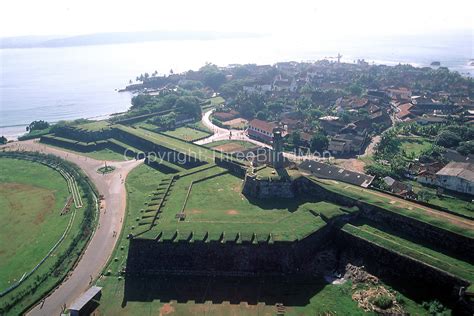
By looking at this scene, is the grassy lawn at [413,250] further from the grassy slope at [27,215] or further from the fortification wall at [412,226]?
the grassy slope at [27,215]

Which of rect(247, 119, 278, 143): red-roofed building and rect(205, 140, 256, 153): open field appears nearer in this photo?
rect(205, 140, 256, 153): open field

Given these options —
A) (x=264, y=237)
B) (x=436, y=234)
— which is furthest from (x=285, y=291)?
(x=436, y=234)

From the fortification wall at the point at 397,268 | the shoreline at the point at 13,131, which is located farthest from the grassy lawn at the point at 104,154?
the fortification wall at the point at 397,268

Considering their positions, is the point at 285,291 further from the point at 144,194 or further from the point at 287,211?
the point at 144,194

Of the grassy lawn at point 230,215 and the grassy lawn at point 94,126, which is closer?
the grassy lawn at point 230,215

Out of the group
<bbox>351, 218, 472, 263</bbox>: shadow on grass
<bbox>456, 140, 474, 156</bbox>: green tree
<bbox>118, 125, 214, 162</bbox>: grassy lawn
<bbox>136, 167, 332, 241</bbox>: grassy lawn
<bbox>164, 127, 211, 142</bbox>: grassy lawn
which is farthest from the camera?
<bbox>164, 127, 211, 142</bbox>: grassy lawn

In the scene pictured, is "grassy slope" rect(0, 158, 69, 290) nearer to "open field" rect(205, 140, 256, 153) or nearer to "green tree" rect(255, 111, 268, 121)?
"open field" rect(205, 140, 256, 153)

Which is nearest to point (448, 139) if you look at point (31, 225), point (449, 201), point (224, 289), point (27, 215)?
point (449, 201)

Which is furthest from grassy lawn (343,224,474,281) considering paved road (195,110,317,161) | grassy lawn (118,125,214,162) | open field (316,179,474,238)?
paved road (195,110,317,161)
